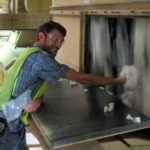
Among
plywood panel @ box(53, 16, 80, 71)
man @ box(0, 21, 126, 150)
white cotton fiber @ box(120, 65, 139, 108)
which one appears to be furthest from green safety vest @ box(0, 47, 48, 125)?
plywood panel @ box(53, 16, 80, 71)

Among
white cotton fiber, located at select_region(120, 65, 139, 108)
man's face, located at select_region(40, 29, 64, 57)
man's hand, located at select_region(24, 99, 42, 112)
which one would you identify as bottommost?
→ man's hand, located at select_region(24, 99, 42, 112)

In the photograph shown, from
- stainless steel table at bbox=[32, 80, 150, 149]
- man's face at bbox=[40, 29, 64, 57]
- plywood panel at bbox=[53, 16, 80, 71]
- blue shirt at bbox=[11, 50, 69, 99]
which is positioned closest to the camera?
stainless steel table at bbox=[32, 80, 150, 149]

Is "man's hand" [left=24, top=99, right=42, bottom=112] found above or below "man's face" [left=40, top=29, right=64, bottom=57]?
below

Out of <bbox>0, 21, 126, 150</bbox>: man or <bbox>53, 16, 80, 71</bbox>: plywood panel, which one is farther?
<bbox>53, 16, 80, 71</bbox>: plywood panel

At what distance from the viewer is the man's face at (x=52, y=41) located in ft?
5.24

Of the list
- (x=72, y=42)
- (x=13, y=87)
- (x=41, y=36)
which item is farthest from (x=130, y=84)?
(x=72, y=42)

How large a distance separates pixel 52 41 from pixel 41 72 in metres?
0.19

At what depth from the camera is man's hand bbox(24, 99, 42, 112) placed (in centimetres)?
151

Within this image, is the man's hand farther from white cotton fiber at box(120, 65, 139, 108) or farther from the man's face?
white cotton fiber at box(120, 65, 139, 108)

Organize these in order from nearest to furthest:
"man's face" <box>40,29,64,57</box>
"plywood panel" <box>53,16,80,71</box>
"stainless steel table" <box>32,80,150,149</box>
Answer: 1. "stainless steel table" <box>32,80,150,149</box>
2. "man's face" <box>40,29,64,57</box>
3. "plywood panel" <box>53,16,80,71</box>

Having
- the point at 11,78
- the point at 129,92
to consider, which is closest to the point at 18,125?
the point at 11,78

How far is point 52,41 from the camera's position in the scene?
63.2 inches

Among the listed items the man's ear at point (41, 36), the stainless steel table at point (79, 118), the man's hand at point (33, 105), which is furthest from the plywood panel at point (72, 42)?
the man's hand at point (33, 105)

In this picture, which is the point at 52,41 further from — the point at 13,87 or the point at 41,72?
the point at 13,87
